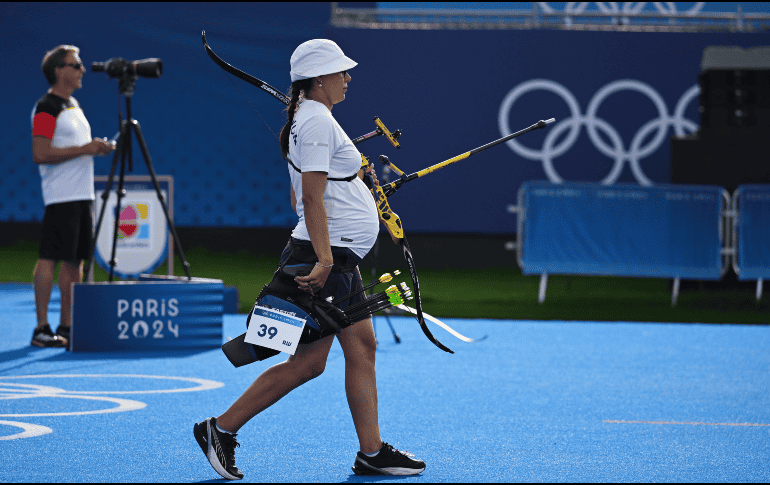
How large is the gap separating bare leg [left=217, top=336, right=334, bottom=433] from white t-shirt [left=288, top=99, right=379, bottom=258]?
1.48ft

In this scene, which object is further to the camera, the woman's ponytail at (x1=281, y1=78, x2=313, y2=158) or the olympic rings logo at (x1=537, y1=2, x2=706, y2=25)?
the olympic rings logo at (x1=537, y1=2, x2=706, y2=25)

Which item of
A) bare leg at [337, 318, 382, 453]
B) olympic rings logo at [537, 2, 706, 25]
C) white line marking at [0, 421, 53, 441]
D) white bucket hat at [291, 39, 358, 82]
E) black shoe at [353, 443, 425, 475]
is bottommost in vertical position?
white line marking at [0, 421, 53, 441]

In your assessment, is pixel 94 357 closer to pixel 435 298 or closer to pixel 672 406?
pixel 672 406

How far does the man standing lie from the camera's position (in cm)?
676

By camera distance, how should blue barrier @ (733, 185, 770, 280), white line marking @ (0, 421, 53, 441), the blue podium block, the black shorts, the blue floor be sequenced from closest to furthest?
1. the blue floor
2. white line marking @ (0, 421, 53, 441)
3. the blue podium block
4. the black shorts
5. blue barrier @ (733, 185, 770, 280)

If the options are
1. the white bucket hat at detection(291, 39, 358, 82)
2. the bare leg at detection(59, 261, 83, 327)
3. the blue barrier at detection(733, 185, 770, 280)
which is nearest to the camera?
the white bucket hat at detection(291, 39, 358, 82)

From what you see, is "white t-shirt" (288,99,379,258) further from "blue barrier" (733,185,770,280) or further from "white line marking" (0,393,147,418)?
"blue barrier" (733,185,770,280)

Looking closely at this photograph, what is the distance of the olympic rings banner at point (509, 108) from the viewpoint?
13.1 metres

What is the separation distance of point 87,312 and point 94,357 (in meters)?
0.36

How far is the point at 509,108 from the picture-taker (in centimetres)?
1321

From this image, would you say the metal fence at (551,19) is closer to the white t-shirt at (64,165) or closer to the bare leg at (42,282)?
the white t-shirt at (64,165)

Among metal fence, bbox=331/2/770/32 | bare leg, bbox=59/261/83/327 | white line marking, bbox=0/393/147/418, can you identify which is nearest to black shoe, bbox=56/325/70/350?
bare leg, bbox=59/261/83/327

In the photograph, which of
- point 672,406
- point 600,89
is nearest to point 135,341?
point 672,406

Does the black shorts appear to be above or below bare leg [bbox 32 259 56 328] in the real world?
above
